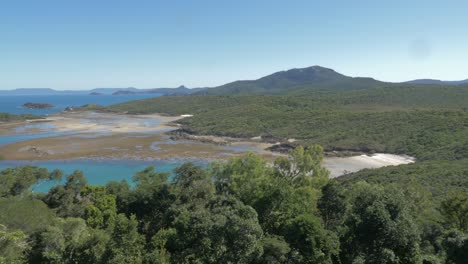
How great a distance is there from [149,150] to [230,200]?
57.5 m

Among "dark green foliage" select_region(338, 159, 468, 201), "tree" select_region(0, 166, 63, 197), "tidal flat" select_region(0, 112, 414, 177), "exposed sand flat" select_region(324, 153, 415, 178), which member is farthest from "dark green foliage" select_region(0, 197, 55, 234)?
"exposed sand flat" select_region(324, 153, 415, 178)

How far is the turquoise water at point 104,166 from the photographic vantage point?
55000mm

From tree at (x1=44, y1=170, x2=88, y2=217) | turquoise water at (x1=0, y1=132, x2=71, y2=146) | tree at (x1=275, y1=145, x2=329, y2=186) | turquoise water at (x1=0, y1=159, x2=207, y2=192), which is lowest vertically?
turquoise water at (x1=0, y1=159, x2=207, y2=192)

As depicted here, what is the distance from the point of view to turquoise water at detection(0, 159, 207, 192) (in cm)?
5500

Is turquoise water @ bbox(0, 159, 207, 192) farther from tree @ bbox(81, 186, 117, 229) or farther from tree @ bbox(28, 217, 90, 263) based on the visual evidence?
tree @ bbox(28, 217, 90, 263)

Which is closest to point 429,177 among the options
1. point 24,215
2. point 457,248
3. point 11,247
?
point 457,248

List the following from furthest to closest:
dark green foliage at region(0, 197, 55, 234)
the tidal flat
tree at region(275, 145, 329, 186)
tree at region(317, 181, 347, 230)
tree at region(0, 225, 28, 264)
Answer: the tidal flat, tree at region(275, 145, 329, 186), tree at region(317, 181, 347, 230), dark green foliage at region(0, 197, 55, 234), tree at region(0, 225, 28, 264)

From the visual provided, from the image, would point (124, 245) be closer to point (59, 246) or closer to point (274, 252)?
point (59, 246)

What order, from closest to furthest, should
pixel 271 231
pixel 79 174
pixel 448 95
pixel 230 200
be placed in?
pixel 271 231 → pixel 230 200 → pixel 79 174 → pixel 448 95

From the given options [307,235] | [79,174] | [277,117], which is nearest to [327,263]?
[307,235]

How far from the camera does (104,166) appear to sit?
62.0 m

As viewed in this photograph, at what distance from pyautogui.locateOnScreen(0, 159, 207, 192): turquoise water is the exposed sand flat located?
2419cm

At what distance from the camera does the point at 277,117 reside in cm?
11212

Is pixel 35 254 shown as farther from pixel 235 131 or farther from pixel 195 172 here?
pixel 235 131
